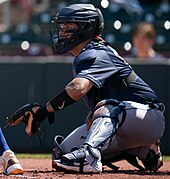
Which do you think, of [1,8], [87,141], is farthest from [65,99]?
[1,8]

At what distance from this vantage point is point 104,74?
5.71 meters

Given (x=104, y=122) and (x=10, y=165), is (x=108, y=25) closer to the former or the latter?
(x=104, y=122)

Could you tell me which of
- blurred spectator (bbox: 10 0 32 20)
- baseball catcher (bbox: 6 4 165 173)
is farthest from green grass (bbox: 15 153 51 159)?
blurred spectator (bbox: 10 0 32 20)

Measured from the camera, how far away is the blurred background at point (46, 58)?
30.2 ft

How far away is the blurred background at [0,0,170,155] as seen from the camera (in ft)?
30.2

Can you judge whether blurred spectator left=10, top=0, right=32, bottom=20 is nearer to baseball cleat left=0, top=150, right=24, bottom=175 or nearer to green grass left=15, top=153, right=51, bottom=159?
green grass left=15, top=153, right=51, bottom=159

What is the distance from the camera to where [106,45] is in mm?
5996

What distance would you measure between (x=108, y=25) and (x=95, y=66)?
7865 mm

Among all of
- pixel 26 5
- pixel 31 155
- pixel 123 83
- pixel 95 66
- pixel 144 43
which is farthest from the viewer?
pixel 26 5

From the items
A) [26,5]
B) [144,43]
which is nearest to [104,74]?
[144,43]

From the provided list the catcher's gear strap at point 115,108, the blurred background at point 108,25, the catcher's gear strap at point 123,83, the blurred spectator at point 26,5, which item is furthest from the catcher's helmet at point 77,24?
the blurred spectator at point 26,5

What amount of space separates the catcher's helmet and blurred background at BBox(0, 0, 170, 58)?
6683 mm

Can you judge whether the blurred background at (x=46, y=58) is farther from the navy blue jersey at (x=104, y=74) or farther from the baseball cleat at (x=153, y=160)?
the navy blue jersey at (x=104, y=74)

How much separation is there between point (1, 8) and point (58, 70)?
19.7 feet
